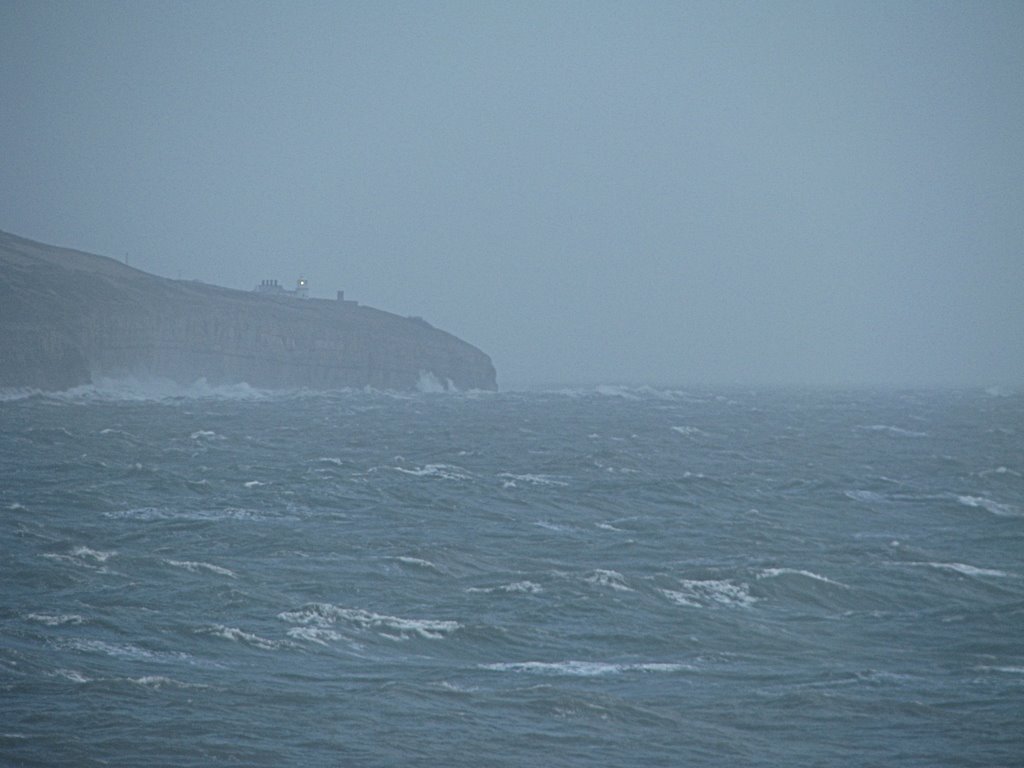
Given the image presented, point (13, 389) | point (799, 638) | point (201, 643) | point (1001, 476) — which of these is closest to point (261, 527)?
point (201, 643)

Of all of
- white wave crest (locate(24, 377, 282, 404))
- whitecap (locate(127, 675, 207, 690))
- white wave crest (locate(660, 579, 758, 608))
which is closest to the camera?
whitecap (locate(127, 675, 207, 690))

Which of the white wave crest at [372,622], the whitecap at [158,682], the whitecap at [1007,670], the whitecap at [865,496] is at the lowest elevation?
the whitecap at [158,682]

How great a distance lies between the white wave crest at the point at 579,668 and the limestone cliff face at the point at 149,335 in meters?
116

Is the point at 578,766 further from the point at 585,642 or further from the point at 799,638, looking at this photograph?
the point at 799,638

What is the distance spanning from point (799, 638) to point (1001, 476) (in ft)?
124

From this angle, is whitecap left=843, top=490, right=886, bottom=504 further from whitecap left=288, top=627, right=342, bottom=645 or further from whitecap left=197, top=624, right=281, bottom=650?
whitecap left=197, top=624, right=281, bottom=650

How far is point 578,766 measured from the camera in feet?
54.5

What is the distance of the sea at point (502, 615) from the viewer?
58.4 ft

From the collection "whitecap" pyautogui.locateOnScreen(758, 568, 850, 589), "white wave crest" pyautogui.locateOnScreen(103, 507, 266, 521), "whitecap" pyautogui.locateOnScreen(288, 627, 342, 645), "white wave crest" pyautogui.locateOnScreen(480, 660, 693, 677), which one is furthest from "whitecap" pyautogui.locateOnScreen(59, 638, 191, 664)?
"white wave crest" pyautogui.locateOnScreen(103, 507, 266, 521)

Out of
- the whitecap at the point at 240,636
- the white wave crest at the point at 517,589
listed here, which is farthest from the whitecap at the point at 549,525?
the whitecap at the point at 240,636

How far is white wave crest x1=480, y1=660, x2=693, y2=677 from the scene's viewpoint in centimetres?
2172

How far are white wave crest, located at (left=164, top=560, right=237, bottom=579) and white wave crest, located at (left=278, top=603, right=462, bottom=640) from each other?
4.33 metres

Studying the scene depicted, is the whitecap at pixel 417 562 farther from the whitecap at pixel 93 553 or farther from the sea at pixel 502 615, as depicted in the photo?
the whitecap at pixel 93 553

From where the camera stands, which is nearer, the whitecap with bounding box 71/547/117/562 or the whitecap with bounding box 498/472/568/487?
the whitecap with bounding box 71/547/117/562
